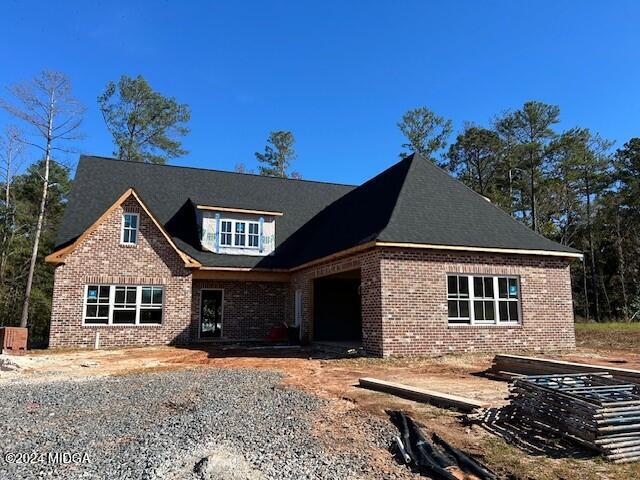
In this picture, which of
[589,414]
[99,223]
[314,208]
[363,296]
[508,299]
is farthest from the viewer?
[314,208]

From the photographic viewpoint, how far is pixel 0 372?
38.8 feet

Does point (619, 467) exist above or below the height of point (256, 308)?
below

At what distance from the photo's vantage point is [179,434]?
5898 millimetres

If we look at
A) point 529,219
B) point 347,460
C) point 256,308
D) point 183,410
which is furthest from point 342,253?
point 529,219

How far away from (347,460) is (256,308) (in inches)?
631

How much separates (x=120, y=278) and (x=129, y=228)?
6.09ft

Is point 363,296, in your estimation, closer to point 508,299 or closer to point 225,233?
point 508,299

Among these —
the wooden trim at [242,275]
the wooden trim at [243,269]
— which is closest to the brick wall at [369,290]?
the wooden trim at [243,269]

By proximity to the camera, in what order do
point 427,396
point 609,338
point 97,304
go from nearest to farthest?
point 427,396 < point 97,304 < point 609,338

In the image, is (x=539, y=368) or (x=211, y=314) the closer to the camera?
(x=539, y=368)

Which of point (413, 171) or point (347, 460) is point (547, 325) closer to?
point (413, 171)

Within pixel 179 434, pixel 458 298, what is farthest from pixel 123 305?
pixel 179 434

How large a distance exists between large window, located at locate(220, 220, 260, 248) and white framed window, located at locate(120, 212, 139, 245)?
3569 mm

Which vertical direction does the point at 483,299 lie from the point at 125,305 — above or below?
above
